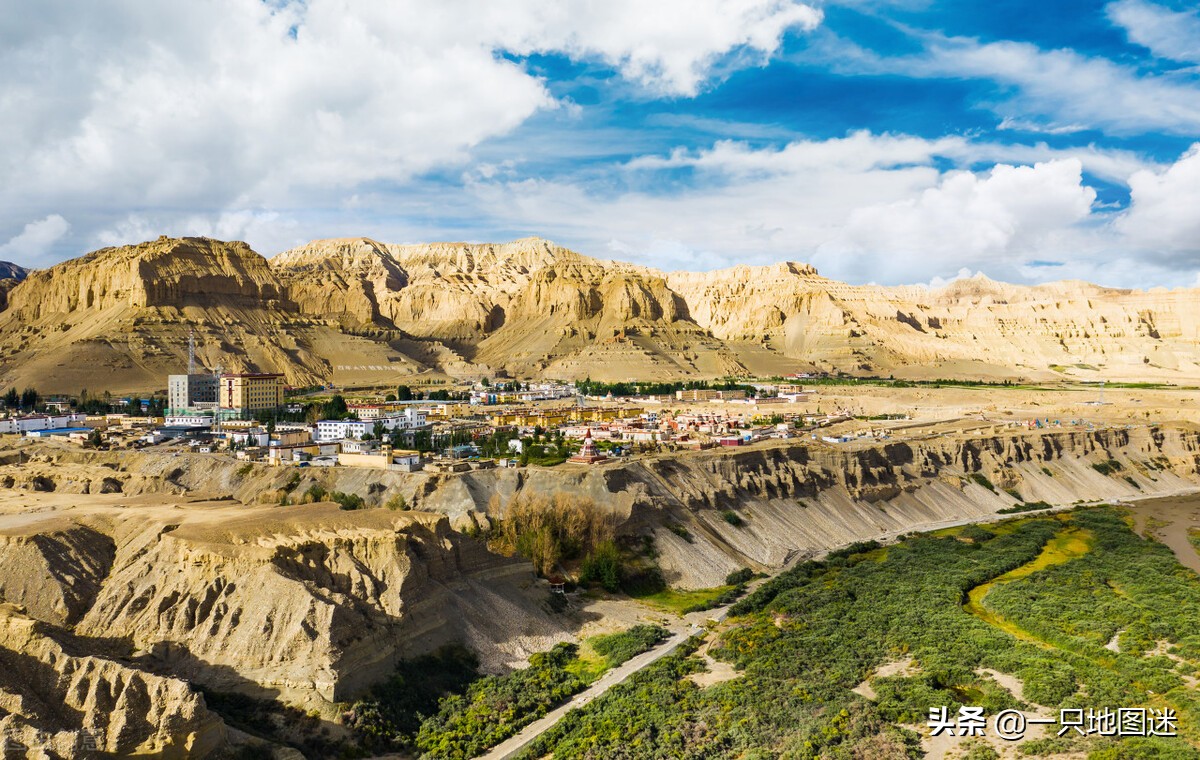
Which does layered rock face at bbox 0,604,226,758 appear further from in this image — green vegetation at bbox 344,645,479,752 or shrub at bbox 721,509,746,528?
shrub at bbox 721,509,746,528

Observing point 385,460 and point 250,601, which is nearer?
point 250,601

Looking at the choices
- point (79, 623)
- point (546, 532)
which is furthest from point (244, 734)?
point (546, 532)

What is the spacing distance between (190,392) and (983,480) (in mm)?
89448

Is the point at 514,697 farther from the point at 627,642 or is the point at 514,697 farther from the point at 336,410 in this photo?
the point at 336,410

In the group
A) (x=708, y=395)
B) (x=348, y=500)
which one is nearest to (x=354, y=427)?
(x=348, y=500)

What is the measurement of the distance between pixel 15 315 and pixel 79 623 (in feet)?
500

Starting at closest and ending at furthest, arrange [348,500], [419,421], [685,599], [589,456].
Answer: [685,599], [348,500], [589,456], [419,421]

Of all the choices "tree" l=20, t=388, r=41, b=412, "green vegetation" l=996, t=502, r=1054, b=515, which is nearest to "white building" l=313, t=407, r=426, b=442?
"tree" l=20, t=388, r=41, b=412

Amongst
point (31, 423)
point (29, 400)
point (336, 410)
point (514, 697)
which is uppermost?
point (29, 400)

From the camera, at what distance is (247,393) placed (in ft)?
335

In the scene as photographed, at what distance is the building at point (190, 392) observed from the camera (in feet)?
351

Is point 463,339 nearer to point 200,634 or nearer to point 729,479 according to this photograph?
point 729,479

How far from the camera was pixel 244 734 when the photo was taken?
78.0 feet

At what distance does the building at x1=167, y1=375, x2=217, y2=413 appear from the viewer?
107 meters
